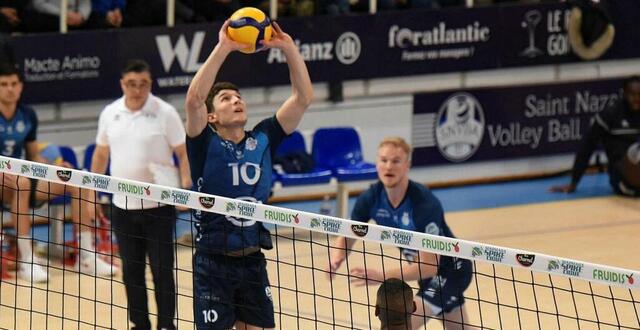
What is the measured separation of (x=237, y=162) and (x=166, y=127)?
96.9 inches

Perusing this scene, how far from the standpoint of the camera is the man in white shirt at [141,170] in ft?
30.3

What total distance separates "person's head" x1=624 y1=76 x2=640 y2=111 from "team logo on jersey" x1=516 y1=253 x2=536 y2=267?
866 cm

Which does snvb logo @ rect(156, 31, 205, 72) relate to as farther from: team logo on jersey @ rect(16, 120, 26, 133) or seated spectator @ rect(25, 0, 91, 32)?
team logo on jersey @ rect(16, 120, 26, 133)

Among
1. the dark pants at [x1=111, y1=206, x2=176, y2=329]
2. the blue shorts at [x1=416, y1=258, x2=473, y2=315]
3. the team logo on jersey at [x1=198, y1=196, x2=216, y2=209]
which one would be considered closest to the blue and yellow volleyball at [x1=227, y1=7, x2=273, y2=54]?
the team logo on jersey at [x1=198, y1=196, x2=216, y2=209]

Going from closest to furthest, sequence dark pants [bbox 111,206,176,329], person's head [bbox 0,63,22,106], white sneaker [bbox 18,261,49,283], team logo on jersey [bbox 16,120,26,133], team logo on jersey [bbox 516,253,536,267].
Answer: team logo on jersey [bbox 516,253,536,267]
dark pants [bbox 111,206,176,329]
person's head [bbox 0,63,22,106]
team logo on jersey [bbox 16,120,26,133]
white sneaker [bbox 18,261,49,283]

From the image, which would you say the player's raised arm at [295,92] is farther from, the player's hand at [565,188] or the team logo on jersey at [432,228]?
the player's hand at [565,188]

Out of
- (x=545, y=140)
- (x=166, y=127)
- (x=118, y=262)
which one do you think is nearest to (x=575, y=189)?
(x=545, y=140)

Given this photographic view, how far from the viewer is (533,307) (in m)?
10.8

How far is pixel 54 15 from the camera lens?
43.5 feet

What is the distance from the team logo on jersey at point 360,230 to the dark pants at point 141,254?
8.29 feet

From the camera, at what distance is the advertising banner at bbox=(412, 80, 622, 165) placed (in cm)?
1551

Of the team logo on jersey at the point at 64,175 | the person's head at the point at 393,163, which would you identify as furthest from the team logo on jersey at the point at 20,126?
the person's head at the point at 393,163

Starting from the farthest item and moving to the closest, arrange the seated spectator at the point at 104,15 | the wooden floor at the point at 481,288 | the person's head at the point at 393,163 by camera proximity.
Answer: the seated spectator at the point at 104,15 → the wooden floor at the point at 481,288 → the person's head at the point at 393,163

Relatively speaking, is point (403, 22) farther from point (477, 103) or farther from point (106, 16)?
point (106, 16)
